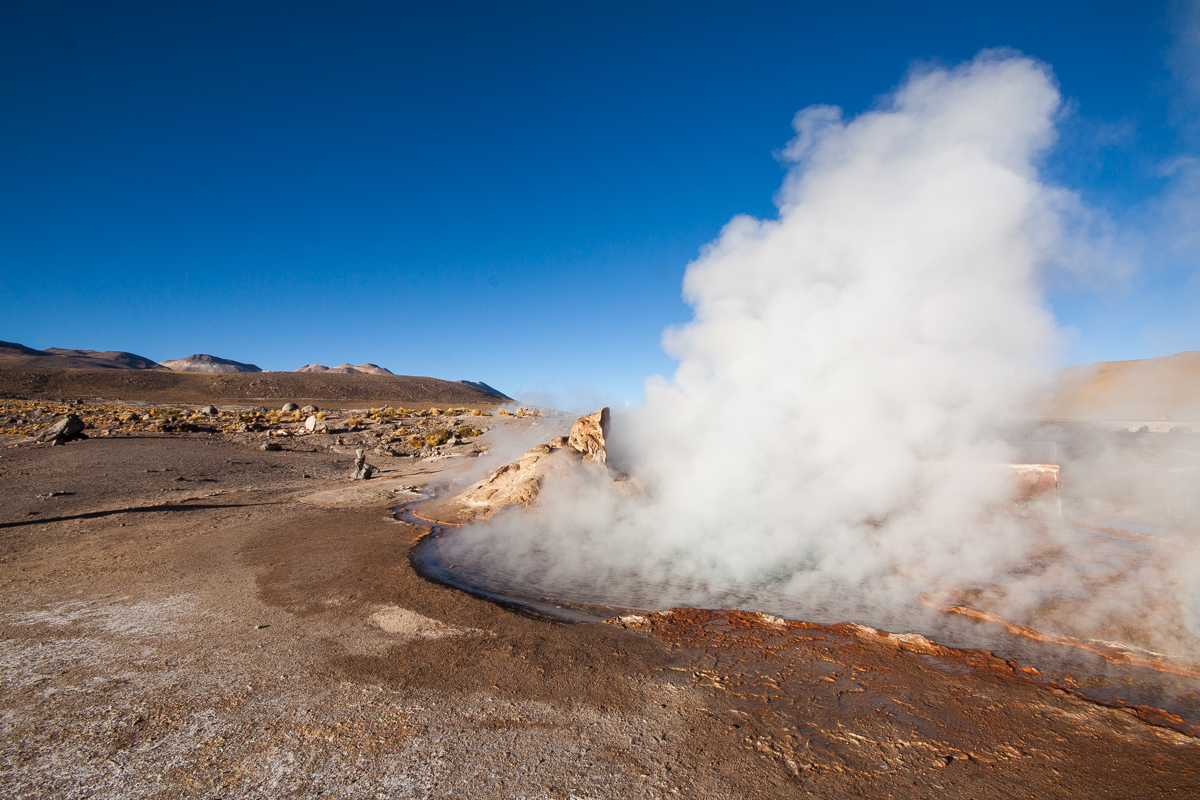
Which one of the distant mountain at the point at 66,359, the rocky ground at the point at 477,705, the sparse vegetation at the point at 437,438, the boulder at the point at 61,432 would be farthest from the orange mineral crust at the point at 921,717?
the distant mountain at the point at 66,359

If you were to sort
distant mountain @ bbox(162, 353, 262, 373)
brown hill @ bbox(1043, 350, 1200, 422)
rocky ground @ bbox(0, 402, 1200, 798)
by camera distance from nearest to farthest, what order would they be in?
rocky ground @ bbox(0, 402, 1200, 798)
brown hill @ bbox(1043, 350, 1200, 422)
distant mountain @ bbox(162, 353, 262, 373)

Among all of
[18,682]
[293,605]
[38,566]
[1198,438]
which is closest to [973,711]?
[293,605]

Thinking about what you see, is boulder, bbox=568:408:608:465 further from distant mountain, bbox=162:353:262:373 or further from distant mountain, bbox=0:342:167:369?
distant mountain, bbox=162:353:262:373

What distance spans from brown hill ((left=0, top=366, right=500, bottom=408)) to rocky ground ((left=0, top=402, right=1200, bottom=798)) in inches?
2094

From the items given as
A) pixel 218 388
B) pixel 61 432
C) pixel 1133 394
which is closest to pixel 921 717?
pixel 61 432

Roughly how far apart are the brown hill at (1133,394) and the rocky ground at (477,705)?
73.1 feet

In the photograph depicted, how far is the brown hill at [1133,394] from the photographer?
20.7 meters

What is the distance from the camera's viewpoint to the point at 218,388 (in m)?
60.7

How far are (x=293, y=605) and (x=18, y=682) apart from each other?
5.55ft

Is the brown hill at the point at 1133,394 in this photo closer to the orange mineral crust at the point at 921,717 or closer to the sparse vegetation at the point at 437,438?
the orange mineral crust at the point at 921,717

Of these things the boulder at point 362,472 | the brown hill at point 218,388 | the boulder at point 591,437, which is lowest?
the boulder at point 362,472

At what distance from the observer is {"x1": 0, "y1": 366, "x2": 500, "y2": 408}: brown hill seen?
168 ft

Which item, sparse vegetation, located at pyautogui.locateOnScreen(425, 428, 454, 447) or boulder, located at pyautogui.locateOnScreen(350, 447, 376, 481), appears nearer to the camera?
boulder, located at pyautogui.locateOnScreen(350, 447, 376, 481)

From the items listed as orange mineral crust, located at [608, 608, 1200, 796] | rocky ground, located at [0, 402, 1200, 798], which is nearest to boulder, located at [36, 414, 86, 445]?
rocky ground, located at [0, 402, 1200, 798]
